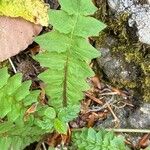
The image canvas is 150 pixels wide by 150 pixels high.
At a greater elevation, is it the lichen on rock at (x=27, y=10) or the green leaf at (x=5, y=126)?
the lichen on rock at (x=27, y=10)

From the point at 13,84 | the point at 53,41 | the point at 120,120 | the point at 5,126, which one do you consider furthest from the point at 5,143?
the point at 120,120

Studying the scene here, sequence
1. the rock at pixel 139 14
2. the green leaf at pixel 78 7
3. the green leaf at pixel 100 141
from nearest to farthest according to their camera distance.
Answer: the green leaf at pixel 78 7 → the green leaf at pixel 100 141 → the rock at pixel 139 14

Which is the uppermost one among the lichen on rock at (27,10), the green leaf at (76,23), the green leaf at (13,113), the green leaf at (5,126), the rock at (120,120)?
the green leaf at (76,23)

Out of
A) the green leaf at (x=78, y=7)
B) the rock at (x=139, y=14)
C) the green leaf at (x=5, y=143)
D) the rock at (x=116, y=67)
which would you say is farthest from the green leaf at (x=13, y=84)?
the rock at (x=139, y=14)

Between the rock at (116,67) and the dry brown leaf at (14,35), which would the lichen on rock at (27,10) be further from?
the rock at (116,67)

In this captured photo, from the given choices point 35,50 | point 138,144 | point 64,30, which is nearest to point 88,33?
point 64,30

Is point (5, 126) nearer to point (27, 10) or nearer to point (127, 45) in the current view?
point (27, 10)

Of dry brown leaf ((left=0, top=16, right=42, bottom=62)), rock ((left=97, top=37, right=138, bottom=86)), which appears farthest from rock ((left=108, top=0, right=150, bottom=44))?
dry brown leaf ((left=0, top=16, right=42, bottom=62))
